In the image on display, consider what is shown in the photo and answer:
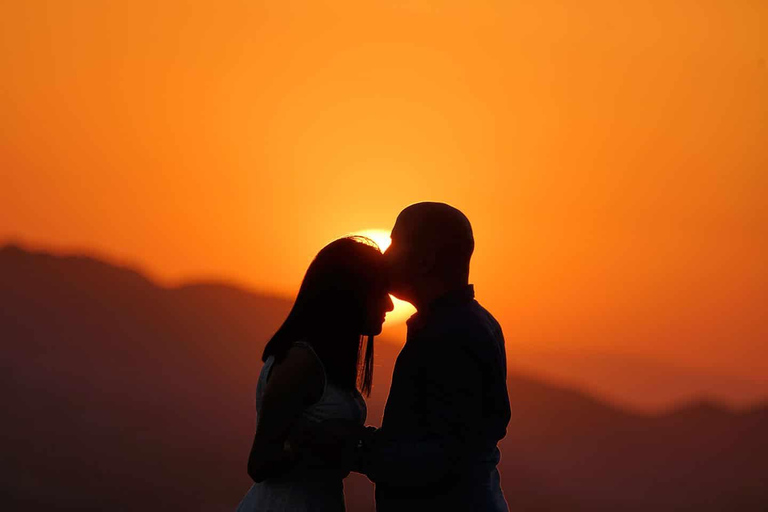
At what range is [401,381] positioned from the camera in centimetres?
477

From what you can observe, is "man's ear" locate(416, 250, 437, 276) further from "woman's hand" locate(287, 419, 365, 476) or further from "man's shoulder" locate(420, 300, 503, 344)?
"woman's hand" locate(287, 419, 365, 476)

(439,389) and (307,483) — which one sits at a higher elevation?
(439,389)

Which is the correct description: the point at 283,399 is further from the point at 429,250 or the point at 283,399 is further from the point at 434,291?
the point at 429,250

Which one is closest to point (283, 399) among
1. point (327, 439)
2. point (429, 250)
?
point (327, 439)

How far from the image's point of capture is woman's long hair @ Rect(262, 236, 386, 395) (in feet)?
15.9

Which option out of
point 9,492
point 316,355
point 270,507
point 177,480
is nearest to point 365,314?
Result: point 316,355

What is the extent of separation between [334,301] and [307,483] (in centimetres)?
105

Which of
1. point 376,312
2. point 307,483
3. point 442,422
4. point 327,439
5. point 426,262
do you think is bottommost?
point 307,483

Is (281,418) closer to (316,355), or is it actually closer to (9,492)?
(316,355)

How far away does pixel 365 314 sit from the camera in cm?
496

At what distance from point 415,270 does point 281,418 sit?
1.03 m

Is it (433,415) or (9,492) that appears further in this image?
(9,492)

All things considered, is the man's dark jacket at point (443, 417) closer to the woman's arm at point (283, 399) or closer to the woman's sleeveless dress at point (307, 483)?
the woman's sleeveless dress at point (307, 483)

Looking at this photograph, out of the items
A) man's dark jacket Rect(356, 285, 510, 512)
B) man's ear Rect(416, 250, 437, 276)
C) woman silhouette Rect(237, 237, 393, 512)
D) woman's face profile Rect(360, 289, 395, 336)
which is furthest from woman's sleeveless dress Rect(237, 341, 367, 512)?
man's ear Rect(416, 250, 437, 276)
